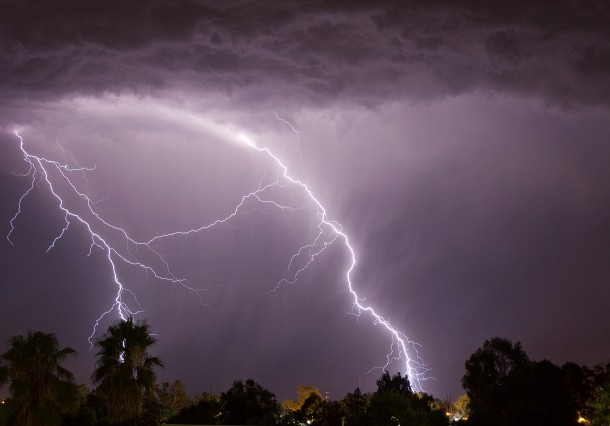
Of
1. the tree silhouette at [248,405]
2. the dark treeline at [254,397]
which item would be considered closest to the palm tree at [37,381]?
the dark treeline at [254,397]

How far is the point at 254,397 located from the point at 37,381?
147 ft

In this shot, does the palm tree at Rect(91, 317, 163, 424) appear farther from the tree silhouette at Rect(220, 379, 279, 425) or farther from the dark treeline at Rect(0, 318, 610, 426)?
the tree silhouette at Rect(220, 379, 279, 425)

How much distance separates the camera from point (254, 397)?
67.8 m

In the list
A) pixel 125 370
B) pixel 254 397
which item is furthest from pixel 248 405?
pixel 125 370

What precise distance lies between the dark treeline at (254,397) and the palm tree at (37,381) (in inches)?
1.3

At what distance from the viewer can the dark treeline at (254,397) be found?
24781 mm

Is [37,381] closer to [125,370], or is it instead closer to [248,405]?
[125,370]

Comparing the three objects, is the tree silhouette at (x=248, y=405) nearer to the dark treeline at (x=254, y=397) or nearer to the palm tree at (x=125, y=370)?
the dark treeline at (x=254, y=397)

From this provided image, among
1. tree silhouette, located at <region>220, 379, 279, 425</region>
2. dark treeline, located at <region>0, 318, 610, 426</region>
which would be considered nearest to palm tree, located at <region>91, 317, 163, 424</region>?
dark treeline, located at <region>0, 318, 610, 426</region>

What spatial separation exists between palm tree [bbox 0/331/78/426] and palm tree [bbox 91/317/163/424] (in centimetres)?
124

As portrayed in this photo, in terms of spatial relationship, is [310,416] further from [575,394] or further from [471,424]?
[575,394]

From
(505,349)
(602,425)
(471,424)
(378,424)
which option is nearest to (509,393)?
(471,424)

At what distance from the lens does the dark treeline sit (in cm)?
2478

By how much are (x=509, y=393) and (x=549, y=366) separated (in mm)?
5054
